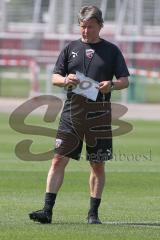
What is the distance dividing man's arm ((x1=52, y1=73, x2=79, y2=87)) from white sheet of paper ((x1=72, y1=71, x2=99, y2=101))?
7cm

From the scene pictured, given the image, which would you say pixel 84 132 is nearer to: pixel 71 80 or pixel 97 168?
pixel 97 168

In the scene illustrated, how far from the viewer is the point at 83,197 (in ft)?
39.7

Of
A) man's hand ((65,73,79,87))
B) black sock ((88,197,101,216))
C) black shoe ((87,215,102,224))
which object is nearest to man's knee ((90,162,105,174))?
black sock ((88,197,101,216))

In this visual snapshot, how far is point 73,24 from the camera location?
38.2m

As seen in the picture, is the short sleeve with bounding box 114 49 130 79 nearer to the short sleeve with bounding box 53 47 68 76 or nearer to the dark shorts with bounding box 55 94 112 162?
the dark shorts with bounding box 55 94 112 162

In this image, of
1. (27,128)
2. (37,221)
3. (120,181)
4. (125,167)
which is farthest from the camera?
(27,128)

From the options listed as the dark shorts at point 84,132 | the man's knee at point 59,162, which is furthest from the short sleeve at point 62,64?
the man's knee at point 59,162

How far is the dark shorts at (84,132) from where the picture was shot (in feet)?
33.2

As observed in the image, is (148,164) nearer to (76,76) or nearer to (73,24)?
(76,76)

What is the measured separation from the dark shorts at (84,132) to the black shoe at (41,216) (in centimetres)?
65

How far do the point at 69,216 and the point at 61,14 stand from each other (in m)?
28.6

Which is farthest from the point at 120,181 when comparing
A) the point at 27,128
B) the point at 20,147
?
the point at 27,128

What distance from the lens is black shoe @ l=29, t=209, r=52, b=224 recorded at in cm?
981

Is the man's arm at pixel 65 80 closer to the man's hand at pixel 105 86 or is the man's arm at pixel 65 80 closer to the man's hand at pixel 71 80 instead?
the man's hand at pixel 71 80
